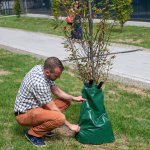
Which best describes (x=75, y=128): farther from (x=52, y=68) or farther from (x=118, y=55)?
(x=118, y=55)

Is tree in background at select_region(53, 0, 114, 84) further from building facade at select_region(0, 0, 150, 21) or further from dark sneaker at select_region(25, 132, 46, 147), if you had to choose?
building facade at select_region(0, 0, 150, 21)

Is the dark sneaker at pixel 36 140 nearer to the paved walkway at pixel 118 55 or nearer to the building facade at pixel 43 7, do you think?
the paved walkway at pixel 118 55

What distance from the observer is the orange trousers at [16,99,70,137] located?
13.9ft

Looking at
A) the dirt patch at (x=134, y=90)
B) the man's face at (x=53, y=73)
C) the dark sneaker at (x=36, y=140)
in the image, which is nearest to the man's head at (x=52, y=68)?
the man's face at (x=53, y=73)

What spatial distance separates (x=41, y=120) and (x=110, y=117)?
52.9 inches

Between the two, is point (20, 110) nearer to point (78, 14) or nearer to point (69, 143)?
point (69, 143)

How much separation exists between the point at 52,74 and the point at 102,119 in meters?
0.79

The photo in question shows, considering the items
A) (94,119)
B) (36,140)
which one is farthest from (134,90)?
(36,140)

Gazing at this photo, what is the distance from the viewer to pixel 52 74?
4.22m

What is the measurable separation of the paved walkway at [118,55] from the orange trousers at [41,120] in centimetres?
307

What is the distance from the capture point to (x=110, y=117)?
5316 mm

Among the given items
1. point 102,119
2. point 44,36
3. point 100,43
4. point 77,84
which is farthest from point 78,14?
point 44,36

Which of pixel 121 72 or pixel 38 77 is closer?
pixel 38 77

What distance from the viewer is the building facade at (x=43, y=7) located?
1867 cm
